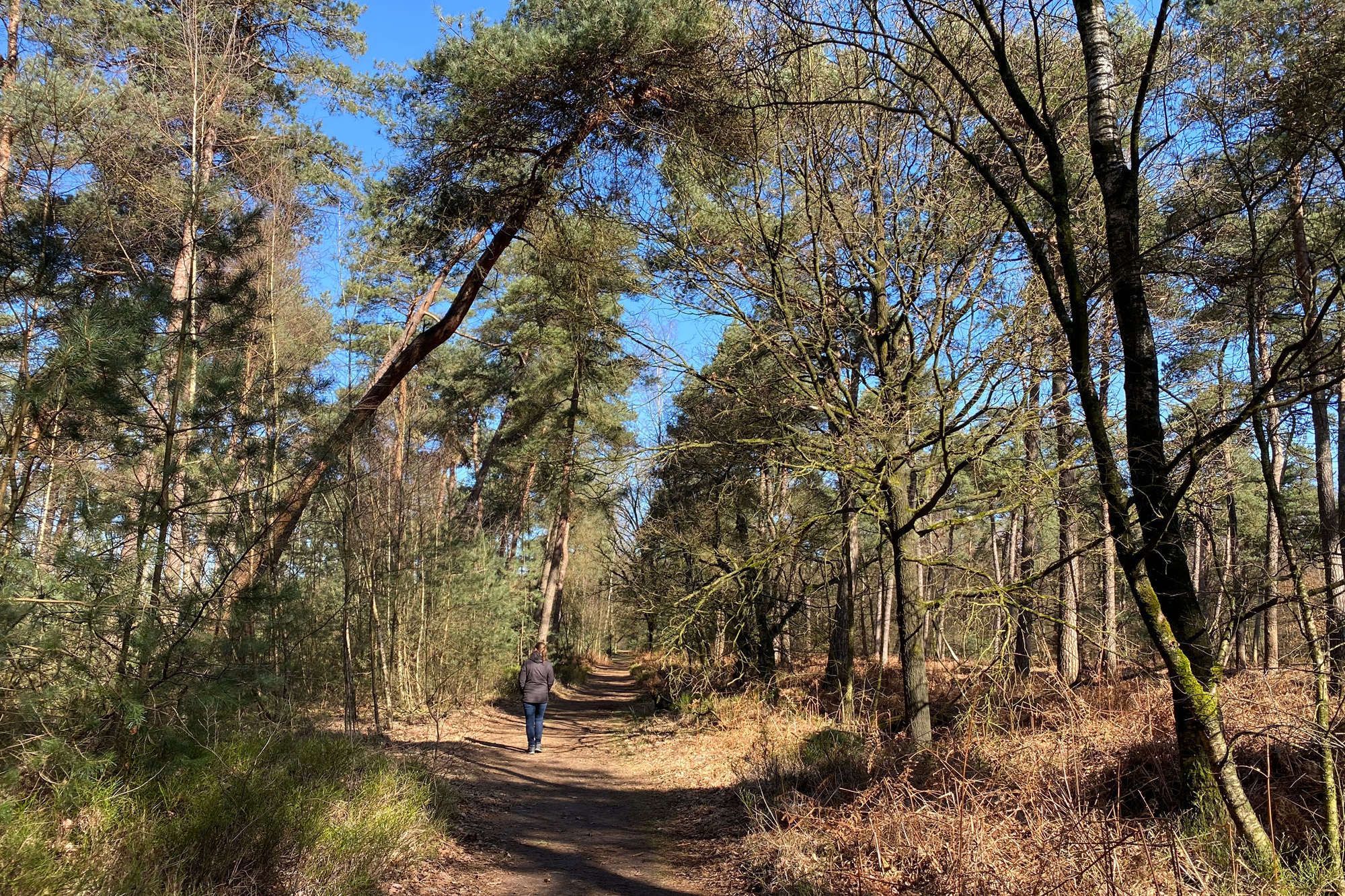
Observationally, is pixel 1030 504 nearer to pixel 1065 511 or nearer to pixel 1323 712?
pixel 1065 511

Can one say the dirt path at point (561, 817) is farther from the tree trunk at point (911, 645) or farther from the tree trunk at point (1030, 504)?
the tree trunk at point (1030, 504)

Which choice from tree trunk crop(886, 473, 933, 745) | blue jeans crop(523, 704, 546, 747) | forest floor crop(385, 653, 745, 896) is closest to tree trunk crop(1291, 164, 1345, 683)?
tree trunk crop(886, 473, 933, 745)

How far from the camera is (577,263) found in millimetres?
8719

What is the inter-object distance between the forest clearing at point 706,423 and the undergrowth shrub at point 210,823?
0.10 ft

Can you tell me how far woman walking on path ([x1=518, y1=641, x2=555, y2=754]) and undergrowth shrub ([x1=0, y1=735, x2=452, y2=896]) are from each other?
4.65 m

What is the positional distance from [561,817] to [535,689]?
3.25m

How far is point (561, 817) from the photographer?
24.7 ft

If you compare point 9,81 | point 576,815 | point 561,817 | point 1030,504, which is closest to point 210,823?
point 561,817

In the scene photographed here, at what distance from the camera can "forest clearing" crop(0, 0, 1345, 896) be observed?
382cm

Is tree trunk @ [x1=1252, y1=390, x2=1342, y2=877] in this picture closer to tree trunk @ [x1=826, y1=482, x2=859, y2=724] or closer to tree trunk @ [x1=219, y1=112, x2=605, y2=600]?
Result: tree trunk @ [x1=826, y1=482, x2=859, y2=724]

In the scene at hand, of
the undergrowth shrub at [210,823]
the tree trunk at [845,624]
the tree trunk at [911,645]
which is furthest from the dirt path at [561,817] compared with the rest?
the tree trunk at [845,624]

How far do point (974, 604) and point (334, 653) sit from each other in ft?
31.0

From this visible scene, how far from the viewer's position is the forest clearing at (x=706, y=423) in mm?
3816

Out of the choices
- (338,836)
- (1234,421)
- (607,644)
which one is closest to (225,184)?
→ (338,836)
